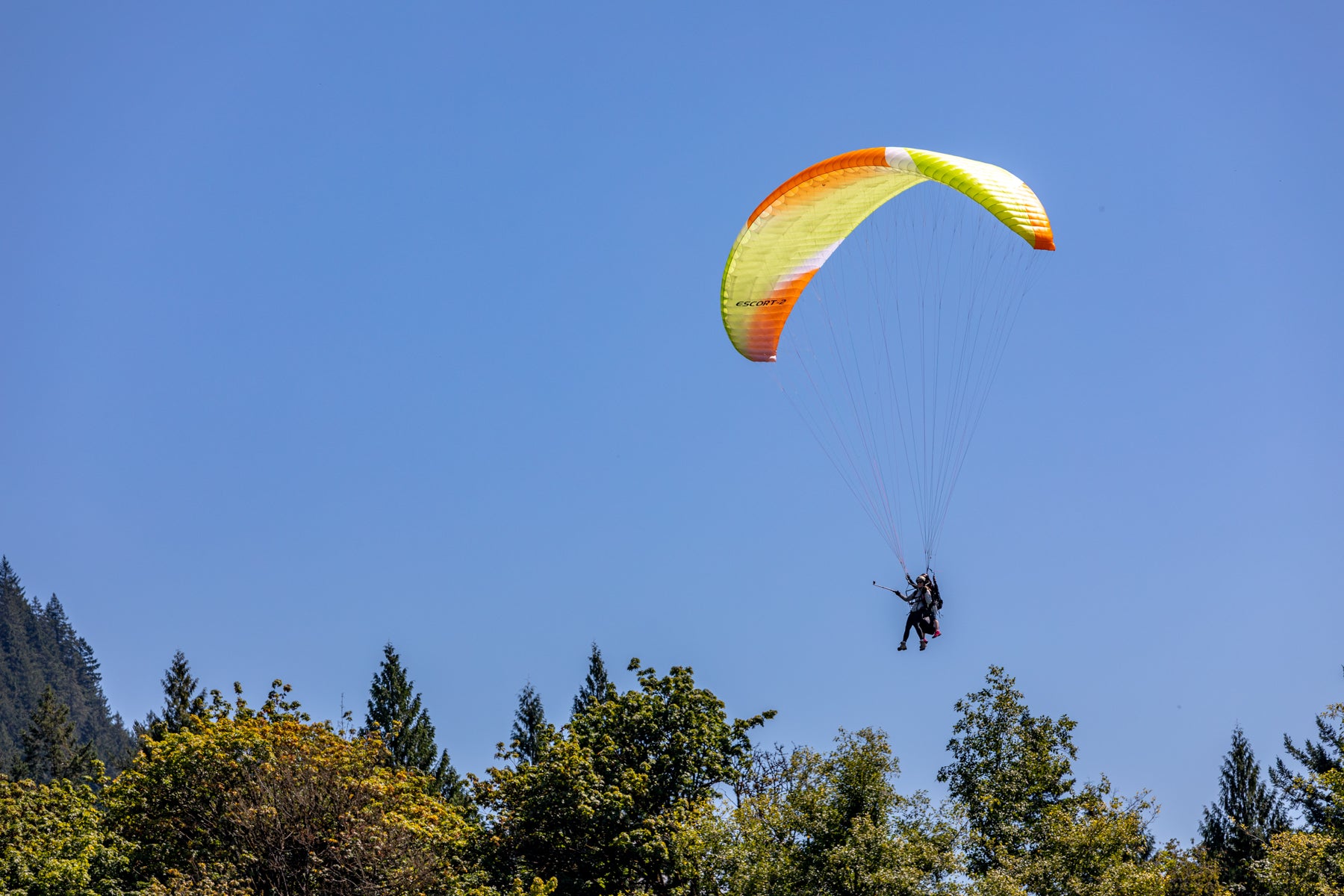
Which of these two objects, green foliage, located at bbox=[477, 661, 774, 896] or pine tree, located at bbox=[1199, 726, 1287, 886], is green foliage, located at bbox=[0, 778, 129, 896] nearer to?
green foliage, located at bbox=[477, 661, 774, 896]

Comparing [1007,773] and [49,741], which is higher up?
[49,741]

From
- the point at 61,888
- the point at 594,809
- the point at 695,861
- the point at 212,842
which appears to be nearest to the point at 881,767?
the point at 695,861

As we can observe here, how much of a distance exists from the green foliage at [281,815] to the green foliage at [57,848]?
616mm

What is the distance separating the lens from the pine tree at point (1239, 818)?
51188mm

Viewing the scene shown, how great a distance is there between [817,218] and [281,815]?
17444 mm

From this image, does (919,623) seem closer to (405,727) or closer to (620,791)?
(620,791)

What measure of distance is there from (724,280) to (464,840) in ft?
46.9

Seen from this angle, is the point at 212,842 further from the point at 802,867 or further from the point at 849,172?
the point at 849,172

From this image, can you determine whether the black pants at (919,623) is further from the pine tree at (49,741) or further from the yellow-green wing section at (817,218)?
the pine tree at (49,741)

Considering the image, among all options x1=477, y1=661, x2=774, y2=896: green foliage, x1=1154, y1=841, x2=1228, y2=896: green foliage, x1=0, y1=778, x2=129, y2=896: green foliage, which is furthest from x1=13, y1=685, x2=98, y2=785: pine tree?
x1=1154, y1=841, x2=1228, y2=896: green foliage

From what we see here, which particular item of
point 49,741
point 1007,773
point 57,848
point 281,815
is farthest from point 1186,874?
point 49,741

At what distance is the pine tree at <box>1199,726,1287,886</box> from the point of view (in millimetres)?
51188

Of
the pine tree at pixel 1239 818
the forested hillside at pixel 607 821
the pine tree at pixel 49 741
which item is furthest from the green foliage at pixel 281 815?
the pine tree at pixel 49 741

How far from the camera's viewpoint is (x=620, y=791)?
1407 inches
